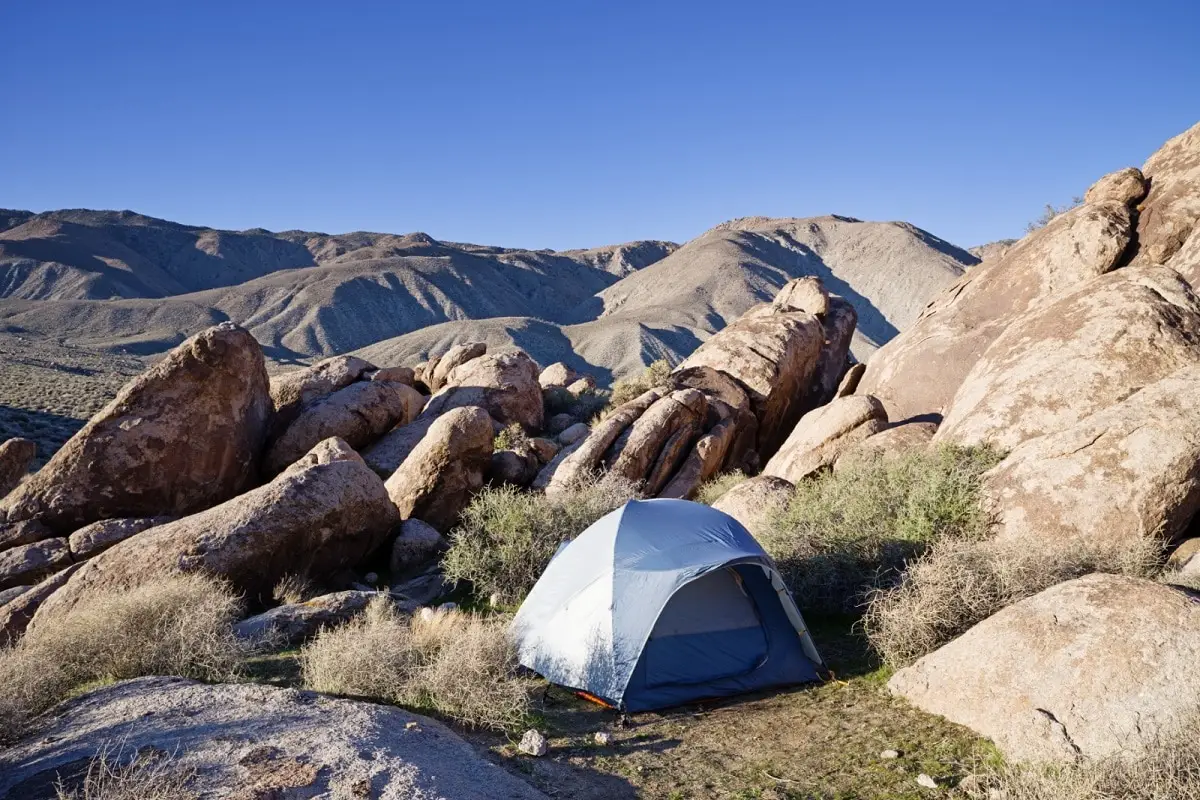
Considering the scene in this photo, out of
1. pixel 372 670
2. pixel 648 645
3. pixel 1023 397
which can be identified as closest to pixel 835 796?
pixel 648 645

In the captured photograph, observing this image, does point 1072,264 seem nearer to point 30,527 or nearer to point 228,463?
point 228,463

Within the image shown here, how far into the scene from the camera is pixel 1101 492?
9.48m

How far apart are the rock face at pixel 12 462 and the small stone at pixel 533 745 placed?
673 inches

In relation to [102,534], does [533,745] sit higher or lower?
lower

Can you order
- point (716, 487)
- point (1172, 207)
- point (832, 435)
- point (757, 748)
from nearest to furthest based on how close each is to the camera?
point (757, 748)
point (832, 435)
point (1172, 207)
point (716, 487)

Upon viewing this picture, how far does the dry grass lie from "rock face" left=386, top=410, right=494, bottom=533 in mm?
10786

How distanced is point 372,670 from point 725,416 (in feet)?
40.3

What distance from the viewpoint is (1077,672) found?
654 cm

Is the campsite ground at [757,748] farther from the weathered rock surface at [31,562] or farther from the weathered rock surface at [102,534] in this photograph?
the weathered rock surface at [31,562]

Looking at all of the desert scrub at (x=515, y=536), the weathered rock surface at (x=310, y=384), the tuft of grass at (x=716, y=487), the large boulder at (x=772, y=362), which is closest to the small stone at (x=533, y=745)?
the desert scrub at (x=515, y=536)

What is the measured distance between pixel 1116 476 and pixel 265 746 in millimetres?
9533

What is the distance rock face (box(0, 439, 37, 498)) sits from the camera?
60.3 feet

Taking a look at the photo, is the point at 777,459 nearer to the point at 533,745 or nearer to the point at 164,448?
the point at 533,745

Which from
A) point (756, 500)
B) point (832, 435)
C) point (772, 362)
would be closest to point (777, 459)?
point (832, 435)
